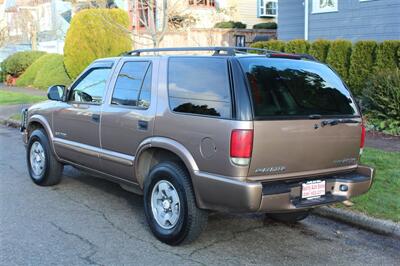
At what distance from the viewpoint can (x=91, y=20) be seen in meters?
19.9

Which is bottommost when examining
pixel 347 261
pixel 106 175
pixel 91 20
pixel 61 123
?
pixel 347 261

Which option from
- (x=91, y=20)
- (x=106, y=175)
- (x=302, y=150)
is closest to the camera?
(x=302, y=150)

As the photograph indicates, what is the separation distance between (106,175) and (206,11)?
21.7 meters

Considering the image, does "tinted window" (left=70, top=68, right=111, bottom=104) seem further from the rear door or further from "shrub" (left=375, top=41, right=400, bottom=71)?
"shrub" (left=375, top=41, right=400, bottom=71)

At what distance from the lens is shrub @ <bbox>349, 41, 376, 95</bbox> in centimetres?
1177

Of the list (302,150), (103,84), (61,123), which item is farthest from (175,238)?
(61,123)

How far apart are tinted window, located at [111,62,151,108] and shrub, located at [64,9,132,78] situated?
46.0 feet

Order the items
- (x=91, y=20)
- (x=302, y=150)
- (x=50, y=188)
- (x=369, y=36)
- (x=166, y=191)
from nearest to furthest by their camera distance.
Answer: (x=302, y=150)
(x=166, y=191)
(x=50, y=188)
(x=369, y=36)
(x=91, y=20)

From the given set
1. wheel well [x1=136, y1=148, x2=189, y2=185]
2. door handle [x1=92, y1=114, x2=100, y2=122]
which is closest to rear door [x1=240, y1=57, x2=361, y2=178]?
wheel well [x1=136, y1=148, x2=189, y2=185]

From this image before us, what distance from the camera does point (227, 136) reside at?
441cm

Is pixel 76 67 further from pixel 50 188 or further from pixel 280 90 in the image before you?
pixel 280 90

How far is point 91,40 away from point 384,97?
492 inches

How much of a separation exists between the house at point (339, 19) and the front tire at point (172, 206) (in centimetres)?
1102

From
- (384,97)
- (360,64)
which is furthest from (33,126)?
(360,64)
